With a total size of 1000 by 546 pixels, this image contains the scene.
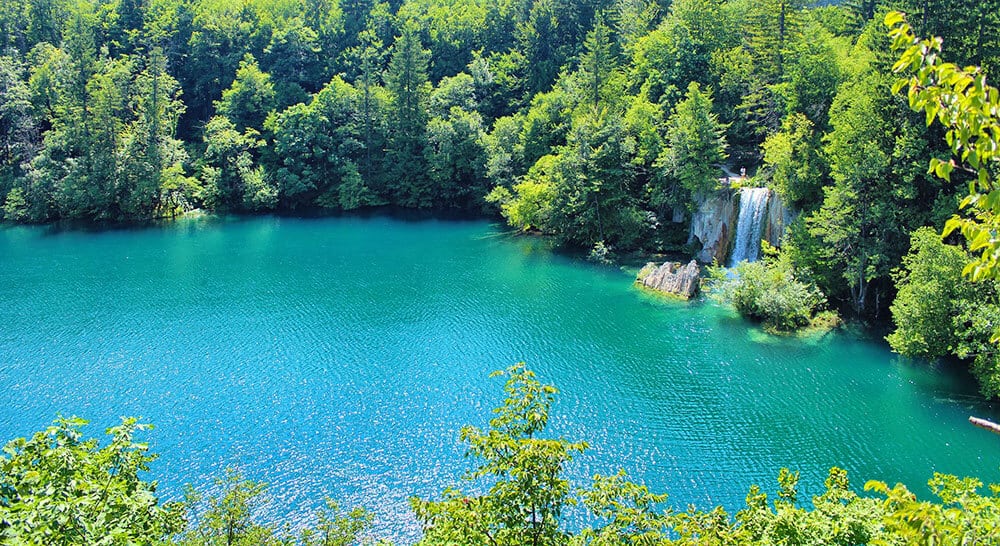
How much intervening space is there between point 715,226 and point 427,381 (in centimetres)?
2506

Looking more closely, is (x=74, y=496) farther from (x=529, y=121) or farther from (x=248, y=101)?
(x=248, y=101)

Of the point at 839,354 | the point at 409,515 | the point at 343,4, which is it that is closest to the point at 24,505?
the point at 409,515

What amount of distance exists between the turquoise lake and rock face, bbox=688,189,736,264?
6.31 meters

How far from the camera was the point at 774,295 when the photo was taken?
3419 cm

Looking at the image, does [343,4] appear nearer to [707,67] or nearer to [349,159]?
[349,159]

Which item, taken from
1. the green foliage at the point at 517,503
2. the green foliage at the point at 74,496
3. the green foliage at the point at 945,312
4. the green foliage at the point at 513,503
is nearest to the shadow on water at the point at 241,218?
the green foliage at the point at 945,312

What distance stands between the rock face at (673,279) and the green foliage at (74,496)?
32.4 metres

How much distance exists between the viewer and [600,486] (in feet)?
34.6

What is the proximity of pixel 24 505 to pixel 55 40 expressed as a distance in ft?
313

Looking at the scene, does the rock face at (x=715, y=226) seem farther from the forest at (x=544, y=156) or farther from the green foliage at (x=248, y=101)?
the green foliage at (x=248, y=101)

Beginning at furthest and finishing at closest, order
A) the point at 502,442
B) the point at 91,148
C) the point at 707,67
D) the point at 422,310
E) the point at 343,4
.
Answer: the point at 343,4, the point at 91,148, the point at 707,67, the point at 422,310, the point at 502,442

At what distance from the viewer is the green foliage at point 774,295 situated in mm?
34094

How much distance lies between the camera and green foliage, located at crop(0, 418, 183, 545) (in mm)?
7875

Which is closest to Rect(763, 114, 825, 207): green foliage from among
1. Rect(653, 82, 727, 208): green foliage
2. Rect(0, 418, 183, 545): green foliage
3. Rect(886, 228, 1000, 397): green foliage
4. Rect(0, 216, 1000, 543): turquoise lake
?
Rect(653, 82, 727, 208): green foliage
